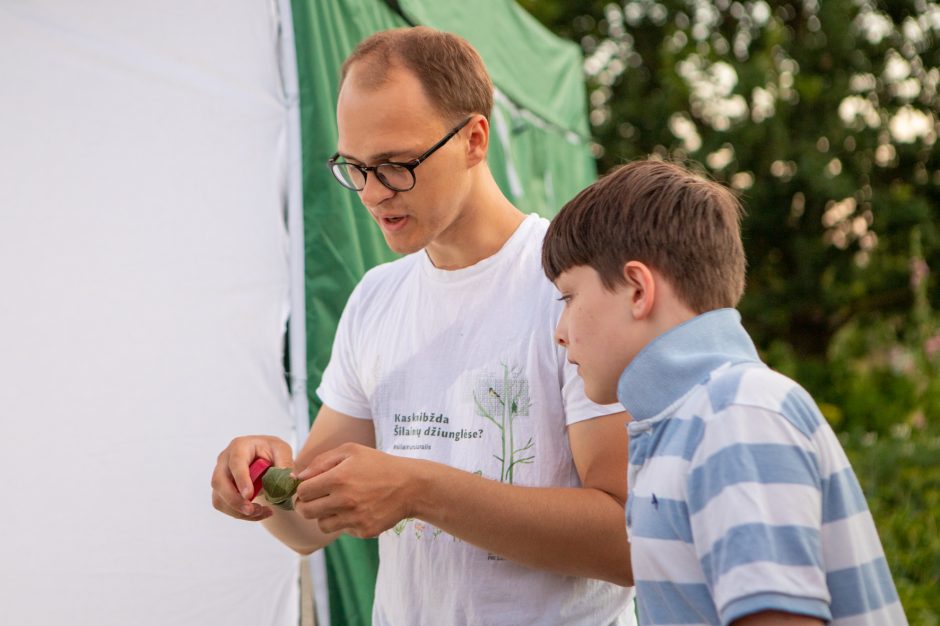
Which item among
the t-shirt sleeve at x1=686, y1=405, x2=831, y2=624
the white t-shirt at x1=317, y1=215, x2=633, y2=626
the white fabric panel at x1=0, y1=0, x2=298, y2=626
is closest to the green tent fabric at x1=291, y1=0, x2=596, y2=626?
the white fabric panel at x1=0, y1=0, x2=298, y2=626

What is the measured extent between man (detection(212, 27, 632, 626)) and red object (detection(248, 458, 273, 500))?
0.01 m

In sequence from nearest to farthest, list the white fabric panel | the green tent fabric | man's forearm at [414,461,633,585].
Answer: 1. man's forearm at [414,461,633,585]
2. the white fabric panel
3. the green tent fabric

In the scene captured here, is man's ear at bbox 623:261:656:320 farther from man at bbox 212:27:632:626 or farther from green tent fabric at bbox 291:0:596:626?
green tent fabric at bbox 291:0:596:626

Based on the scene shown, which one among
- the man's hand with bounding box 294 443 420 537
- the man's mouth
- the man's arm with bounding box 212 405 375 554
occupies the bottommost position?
the man's arm with bounding box 212 405 375 554

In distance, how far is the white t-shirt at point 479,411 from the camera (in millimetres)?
1654

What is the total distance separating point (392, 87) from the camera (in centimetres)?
173

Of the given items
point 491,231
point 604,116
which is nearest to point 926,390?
point 604,116

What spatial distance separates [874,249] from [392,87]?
9201 mm

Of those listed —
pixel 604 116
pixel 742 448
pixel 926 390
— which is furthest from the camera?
pixel 604 116

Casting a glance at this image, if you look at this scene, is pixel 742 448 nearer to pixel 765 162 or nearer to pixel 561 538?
pixel 561 538

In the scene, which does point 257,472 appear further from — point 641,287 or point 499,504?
point 641,287

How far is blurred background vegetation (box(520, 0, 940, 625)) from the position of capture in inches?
381

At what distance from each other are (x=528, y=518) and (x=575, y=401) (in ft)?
0.64

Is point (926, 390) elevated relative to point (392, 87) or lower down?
lower down
